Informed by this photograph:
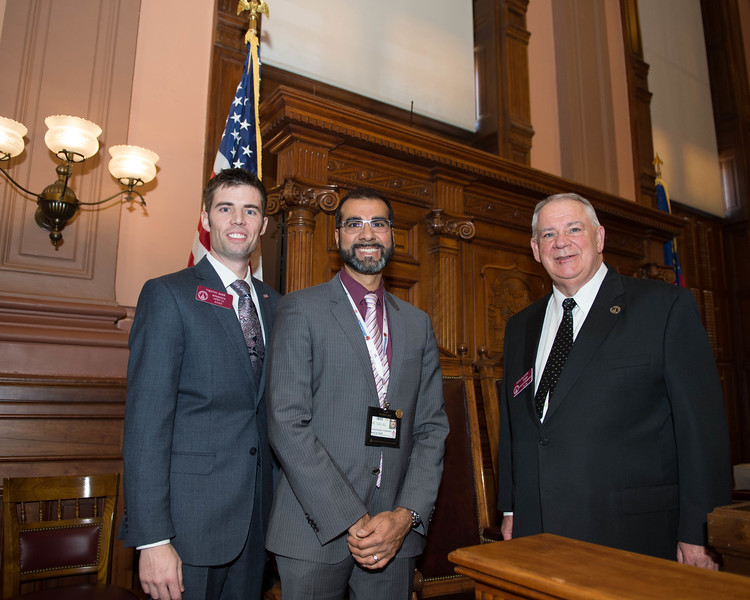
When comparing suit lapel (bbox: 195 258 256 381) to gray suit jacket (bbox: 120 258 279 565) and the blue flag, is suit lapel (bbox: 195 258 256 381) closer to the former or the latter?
gray suit jacket (bbox: 120 258 279 565)

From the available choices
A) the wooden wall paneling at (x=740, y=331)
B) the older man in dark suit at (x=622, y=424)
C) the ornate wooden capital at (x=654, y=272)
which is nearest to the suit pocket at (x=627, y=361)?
the older man in dark suit at (x=622, y=424)

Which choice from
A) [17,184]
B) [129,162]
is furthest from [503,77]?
[17,184]

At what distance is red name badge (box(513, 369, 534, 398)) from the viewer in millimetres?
1771

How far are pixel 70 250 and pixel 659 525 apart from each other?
3.26 meters

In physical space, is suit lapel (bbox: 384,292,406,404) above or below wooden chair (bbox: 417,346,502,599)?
above

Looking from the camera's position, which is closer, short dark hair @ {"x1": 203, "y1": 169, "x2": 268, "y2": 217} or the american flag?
short dark hair @ {"x1": 203, "y1": 169, "x2": 268, "y2": 217}

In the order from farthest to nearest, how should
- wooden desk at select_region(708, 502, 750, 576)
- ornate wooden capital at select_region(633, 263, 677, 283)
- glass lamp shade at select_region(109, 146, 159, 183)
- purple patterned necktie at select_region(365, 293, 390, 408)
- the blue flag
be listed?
the blue flag → ornate wooden capital at select_region(633, 263, 677, 283) → glass lamp shade at select_region(109, 146, 159, 183) → purple patterned necktie at select_region(365, 293, 390, 408) → wooden desk at select_region(708, 502, 750, 576)

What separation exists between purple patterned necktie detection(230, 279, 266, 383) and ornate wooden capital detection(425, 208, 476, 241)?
2.24 m

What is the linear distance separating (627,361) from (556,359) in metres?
0.21

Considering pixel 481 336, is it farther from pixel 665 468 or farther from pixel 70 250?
pixel 70 250

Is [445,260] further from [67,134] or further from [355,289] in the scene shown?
[67,134]

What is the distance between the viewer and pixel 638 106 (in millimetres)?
6883

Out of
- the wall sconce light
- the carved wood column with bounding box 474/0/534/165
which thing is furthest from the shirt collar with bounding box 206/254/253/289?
the carved wood column with bounding box 474/0/534/165

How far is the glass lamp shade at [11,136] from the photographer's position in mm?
2862
